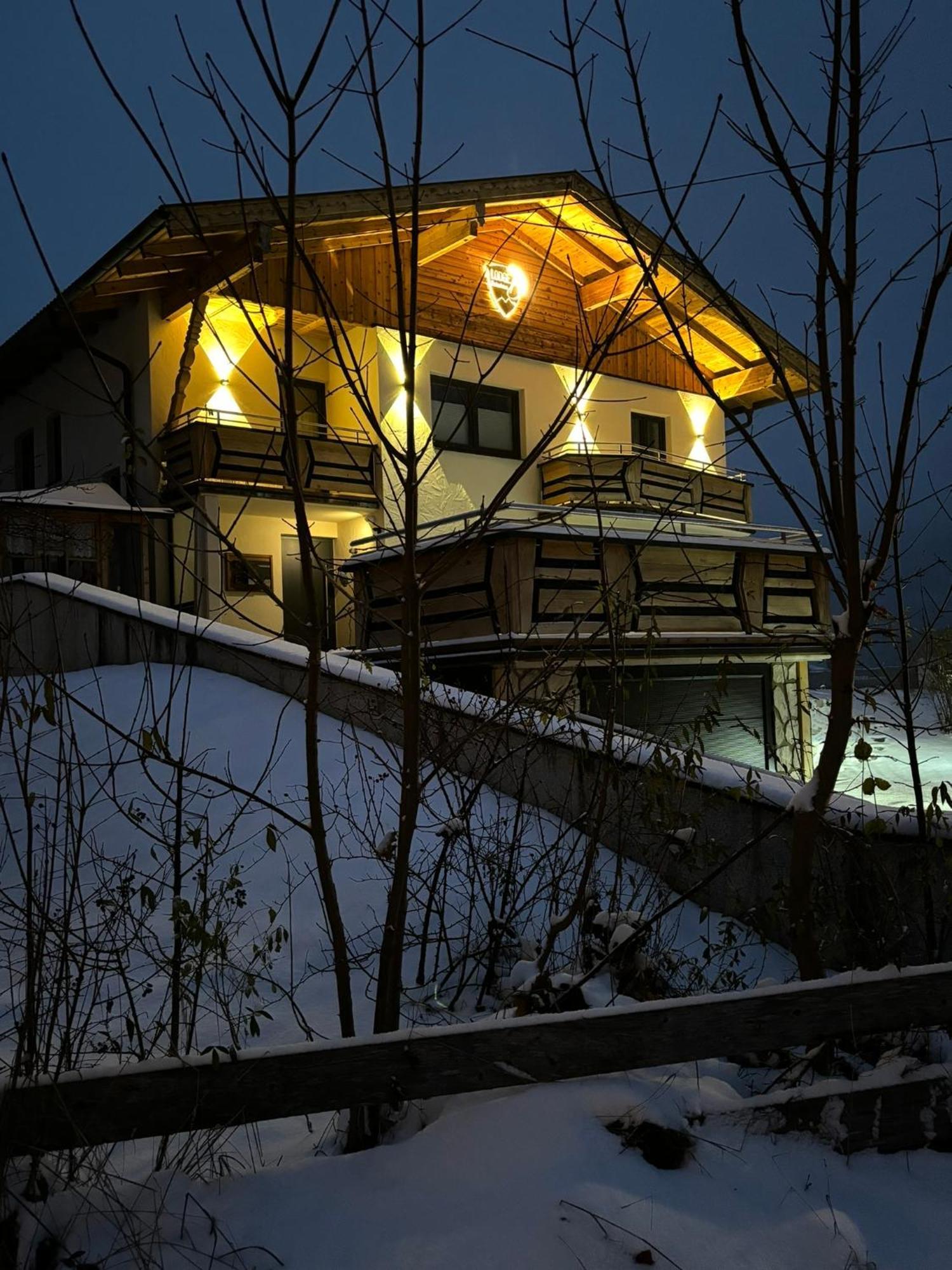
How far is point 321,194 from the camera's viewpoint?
41.6ft

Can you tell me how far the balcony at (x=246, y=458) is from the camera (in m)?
15.4

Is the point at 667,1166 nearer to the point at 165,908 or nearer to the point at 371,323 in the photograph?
the point at 165,908

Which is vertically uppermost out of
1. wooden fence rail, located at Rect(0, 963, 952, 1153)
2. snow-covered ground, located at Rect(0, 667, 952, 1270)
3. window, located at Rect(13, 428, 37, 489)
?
window, located at Rect(13, 428, 37, 489)

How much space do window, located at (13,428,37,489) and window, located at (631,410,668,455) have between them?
12060 mm

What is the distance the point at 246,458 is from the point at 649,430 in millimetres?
9622

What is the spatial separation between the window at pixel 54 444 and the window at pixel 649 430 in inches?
445

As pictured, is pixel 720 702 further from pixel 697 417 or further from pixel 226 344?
pixel 697 417

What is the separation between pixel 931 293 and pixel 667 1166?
2.52 meters

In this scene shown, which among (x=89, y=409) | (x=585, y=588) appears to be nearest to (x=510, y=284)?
(x=89, y=409)

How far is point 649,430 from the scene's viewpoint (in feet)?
71.9

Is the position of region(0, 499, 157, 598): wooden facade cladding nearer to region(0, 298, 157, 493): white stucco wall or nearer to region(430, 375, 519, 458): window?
region(0, 298, 157, 493): white stucco wall

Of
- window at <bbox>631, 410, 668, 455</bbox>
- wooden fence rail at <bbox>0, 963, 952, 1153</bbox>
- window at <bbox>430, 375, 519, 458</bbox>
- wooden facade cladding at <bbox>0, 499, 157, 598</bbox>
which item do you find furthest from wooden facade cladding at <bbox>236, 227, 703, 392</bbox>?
wooden fence rail at <bbox>0, 963, 952, 1153</bbox>

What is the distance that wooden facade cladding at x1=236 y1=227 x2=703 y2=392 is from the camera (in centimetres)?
1653

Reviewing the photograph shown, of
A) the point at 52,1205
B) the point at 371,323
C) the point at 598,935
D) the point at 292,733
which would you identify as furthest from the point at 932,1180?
the point at 371,323
